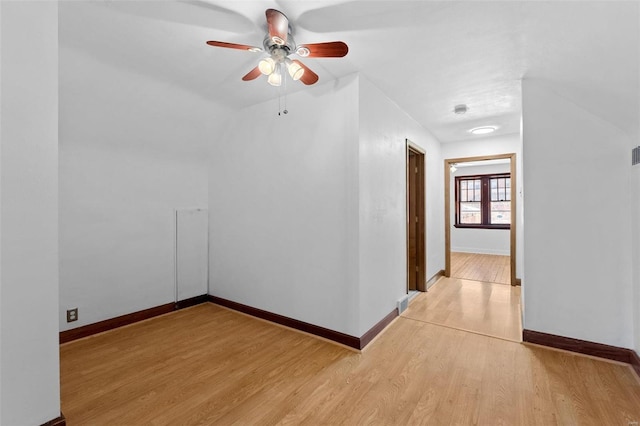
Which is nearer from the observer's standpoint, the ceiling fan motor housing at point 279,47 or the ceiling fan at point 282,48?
the ceiling fan at point 282,48

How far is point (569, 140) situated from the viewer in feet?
8.07

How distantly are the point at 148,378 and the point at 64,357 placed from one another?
3.12 feet

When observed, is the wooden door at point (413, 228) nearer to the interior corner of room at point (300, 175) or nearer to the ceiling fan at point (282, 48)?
the interior corner of room at point (300, 175)

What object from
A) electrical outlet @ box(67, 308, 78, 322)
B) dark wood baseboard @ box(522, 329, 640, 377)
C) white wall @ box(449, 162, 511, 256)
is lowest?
dark wood baseboard @ box(522, 329, 640, 377)

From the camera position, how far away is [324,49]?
174 centimetres

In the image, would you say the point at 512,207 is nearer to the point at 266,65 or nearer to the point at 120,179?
the point at 266,65

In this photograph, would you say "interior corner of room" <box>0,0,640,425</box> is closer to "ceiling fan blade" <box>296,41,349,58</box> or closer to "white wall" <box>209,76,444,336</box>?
"white wall" <box>209,76,444,336</box>

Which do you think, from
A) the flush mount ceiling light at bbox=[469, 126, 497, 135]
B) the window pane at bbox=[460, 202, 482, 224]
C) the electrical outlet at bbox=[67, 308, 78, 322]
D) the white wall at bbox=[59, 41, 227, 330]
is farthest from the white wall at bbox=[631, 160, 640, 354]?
the window pane at bbox=[460, 202, 482, 224]

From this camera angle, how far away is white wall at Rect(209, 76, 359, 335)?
8.58ft

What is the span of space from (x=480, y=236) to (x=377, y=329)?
20.5 ft

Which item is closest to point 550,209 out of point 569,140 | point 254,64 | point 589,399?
point 569,140

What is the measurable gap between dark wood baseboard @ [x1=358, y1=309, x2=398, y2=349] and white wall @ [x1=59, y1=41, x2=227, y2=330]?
8.28ft

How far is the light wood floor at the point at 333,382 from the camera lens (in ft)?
5.64

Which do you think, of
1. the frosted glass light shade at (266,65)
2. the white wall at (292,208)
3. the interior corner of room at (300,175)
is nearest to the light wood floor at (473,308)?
the interior corner of room at (300,175)
